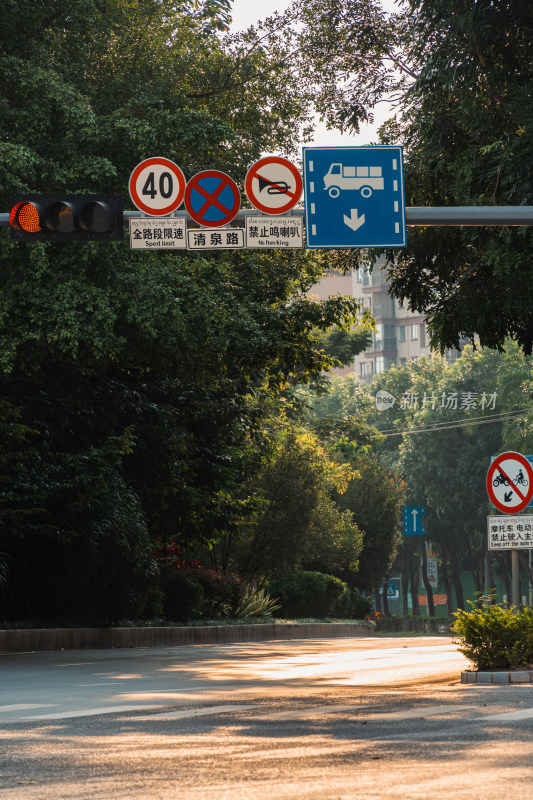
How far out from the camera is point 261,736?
849 centimetres

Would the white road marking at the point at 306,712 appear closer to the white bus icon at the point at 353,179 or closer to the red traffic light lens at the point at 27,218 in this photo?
the red traffic light lens at the point at 27,218

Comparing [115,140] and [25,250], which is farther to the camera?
[115,140]

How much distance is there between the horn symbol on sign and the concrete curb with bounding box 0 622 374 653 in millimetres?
9145

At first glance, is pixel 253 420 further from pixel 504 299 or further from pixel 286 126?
pixel 504 299

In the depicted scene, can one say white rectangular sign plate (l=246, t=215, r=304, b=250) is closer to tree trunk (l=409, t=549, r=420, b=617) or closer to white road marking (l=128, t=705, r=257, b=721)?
white road marking (l=128, t=705, r=257, b=721)

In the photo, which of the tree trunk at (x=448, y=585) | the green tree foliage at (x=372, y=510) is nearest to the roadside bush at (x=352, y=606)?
the green tree foliage at (x=372, y=510)

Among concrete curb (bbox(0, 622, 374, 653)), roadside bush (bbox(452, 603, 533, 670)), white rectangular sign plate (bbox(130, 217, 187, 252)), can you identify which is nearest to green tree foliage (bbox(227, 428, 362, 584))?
concrete curb (bbox(0, 622, 374, 653))

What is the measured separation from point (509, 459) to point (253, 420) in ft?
45.3

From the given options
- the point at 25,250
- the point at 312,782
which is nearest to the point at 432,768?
the point at 312,782

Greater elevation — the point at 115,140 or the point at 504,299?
the point at 115,140

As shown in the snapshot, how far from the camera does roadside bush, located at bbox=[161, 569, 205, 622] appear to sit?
3075 centimetres

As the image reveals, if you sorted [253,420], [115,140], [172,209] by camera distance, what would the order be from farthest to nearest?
[253,420], [115,140], [172,209]

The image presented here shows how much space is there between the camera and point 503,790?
5965mm

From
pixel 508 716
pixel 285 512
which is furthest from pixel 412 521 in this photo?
pixel 508 716
